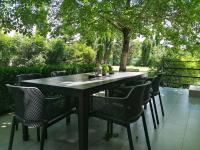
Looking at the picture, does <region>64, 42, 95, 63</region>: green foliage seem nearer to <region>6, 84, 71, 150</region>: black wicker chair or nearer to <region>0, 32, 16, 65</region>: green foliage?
<region>0, 32, 16, 65</region>: green foliage

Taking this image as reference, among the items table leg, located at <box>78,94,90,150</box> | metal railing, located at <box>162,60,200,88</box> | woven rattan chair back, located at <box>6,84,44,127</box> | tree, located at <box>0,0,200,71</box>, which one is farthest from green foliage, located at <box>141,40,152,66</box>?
woven rattan chair back, located at <box>6,84,44,127</box>

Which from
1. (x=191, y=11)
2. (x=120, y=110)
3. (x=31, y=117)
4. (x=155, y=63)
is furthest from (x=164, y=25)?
(x=31, y=117)

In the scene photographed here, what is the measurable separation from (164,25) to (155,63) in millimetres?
2020

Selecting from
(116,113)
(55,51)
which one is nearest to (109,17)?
(55,51)

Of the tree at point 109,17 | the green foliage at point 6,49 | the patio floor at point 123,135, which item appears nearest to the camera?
the patio floor at point 123,135

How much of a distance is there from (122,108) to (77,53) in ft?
21.6

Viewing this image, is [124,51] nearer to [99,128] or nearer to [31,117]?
[99,128]

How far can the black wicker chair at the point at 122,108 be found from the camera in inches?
84.6

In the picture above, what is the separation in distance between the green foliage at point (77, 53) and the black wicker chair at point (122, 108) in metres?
6.19

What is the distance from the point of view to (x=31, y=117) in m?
2.14

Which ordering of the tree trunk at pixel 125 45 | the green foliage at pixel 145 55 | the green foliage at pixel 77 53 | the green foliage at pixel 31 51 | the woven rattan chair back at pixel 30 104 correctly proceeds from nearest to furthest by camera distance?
the woven rattan chair back at pixel 30 104
the tree trunk at pixel 125 45
the green foliage at pixel 31 51
the green foliage at pixel 77 53
the green foliage at pixel 145 55

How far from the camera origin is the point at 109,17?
5.52 metres

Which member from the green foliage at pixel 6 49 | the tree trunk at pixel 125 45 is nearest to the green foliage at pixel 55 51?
the green foliage at pixel 6 49

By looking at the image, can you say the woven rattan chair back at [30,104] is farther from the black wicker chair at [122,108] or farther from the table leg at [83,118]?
the black wicker chair at [122,108]
